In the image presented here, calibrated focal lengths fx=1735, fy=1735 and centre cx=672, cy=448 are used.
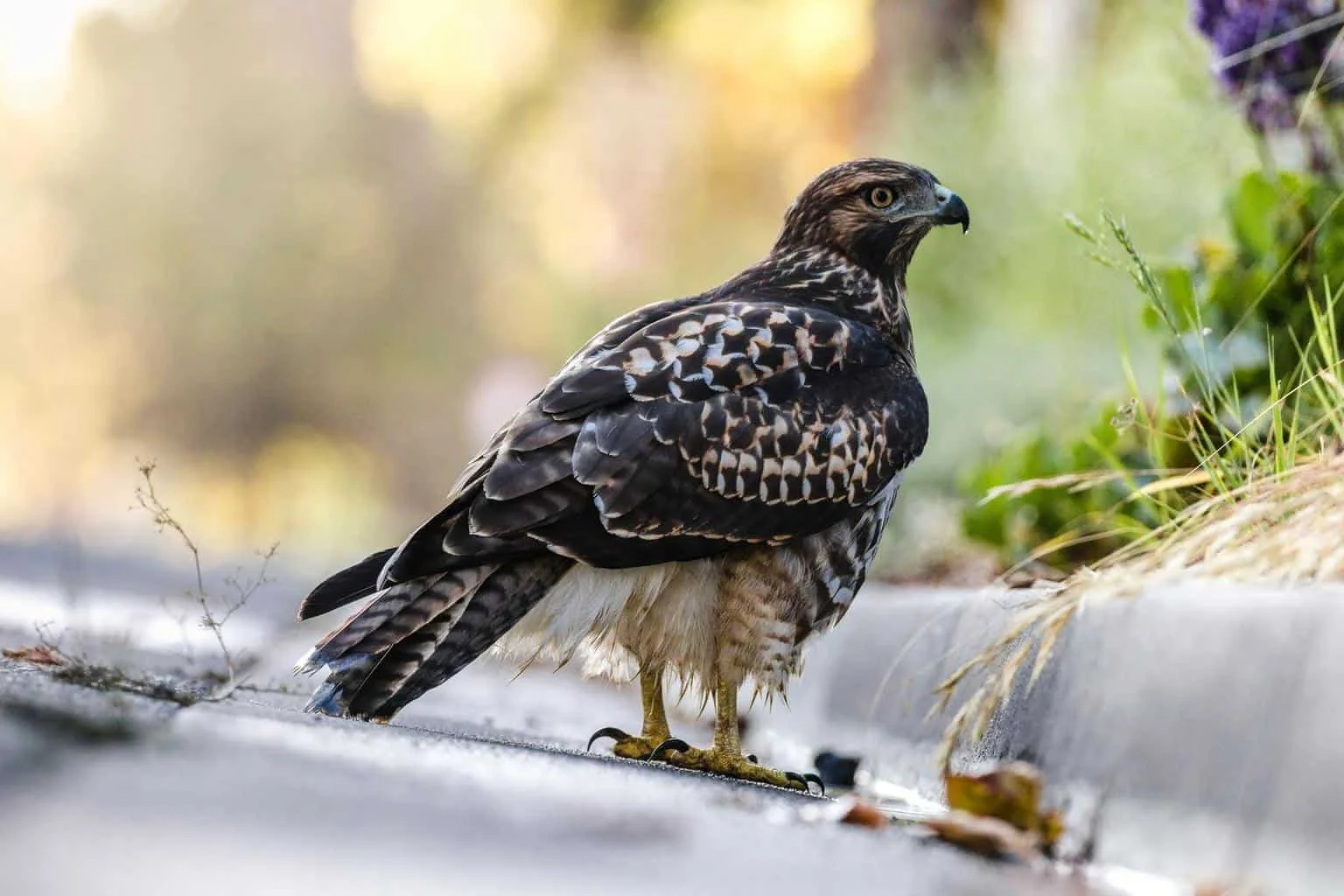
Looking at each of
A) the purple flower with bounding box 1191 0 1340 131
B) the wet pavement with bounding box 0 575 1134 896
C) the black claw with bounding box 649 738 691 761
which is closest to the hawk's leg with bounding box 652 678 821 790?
the black claw with bounding box 649 738 691 761

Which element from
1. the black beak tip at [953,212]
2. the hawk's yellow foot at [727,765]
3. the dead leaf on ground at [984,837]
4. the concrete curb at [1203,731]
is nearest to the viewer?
the concrete curb at [1203,731]

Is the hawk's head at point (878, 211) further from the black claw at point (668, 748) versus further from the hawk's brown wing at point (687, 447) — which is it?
the black claw at point (668, 748)

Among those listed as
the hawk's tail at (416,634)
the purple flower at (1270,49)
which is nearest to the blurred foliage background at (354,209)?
the purple flower at (1270,49)

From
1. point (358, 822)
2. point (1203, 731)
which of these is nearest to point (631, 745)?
point (1203, 731)

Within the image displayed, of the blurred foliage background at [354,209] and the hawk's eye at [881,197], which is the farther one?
the blurred foliage background at [354,209]

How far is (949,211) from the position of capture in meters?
4.87

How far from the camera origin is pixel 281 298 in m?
34.5

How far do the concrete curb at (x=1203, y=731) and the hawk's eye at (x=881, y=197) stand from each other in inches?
74.8

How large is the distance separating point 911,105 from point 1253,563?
12365 millimetres

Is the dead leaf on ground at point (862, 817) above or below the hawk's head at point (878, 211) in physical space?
below

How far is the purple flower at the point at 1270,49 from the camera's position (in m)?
5.00

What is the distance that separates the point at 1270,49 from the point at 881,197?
1193mm

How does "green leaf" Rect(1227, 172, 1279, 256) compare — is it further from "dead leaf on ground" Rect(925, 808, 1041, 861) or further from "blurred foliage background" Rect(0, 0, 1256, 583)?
"blurred foliage background" Rect(0, 0, 1256, 583)

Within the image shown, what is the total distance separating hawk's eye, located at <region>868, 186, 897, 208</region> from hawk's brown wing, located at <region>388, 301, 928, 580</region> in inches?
27.0
